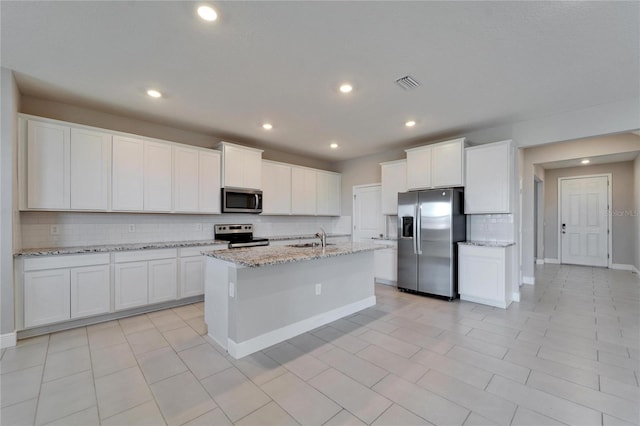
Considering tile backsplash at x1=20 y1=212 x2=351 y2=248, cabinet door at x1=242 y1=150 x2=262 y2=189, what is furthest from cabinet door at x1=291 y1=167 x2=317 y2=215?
cabinet door at x1=242 y1=150 x2=262 y2=189

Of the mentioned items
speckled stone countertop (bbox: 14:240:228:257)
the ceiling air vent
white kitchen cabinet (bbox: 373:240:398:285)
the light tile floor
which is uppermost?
the ceiling air vent

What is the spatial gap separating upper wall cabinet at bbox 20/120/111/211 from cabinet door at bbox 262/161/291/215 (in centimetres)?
243

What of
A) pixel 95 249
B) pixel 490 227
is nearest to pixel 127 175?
pixel 95 249

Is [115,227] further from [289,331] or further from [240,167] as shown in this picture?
[289,331]

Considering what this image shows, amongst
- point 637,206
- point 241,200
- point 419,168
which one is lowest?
point 637,206

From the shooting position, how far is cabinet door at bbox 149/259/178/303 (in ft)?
12.1

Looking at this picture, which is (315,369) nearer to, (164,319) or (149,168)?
(164,319)

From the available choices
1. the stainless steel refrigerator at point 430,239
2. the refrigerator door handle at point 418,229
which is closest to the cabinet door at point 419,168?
the stainless steel refrigerator at point 430,239

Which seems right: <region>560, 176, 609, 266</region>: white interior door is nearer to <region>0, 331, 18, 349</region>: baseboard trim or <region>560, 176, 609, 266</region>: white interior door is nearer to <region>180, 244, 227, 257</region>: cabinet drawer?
<region>180, 244, 227, 257</region>: cabinet drawer

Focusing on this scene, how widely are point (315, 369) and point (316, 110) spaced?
299 centimetres

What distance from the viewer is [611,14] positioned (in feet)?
6.36

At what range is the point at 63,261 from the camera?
3.06 metres

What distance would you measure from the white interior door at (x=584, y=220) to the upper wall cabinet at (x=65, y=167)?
10.0 meters

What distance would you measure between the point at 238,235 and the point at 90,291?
2.29 metres
